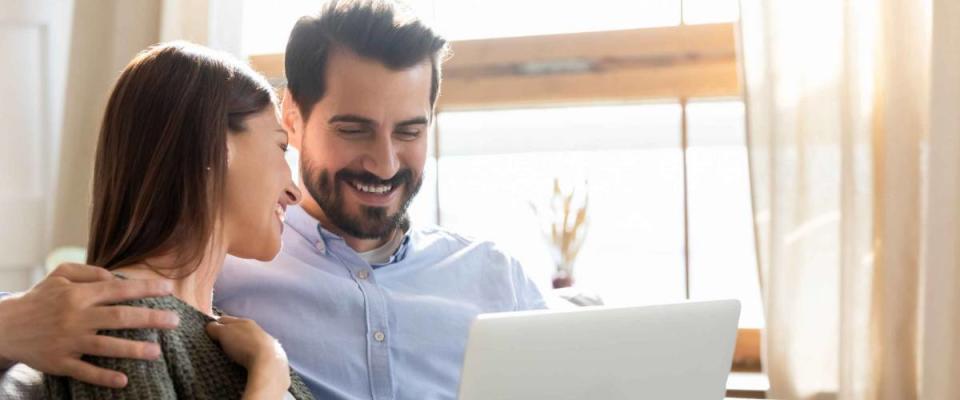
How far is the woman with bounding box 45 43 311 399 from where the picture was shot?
145cm

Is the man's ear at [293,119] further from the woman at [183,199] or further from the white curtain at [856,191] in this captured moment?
the white curtain at [856,191]

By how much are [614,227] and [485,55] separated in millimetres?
562

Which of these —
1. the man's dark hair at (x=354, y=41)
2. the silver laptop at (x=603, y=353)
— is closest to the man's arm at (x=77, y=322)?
the silver laptop at (x=603, y=353)

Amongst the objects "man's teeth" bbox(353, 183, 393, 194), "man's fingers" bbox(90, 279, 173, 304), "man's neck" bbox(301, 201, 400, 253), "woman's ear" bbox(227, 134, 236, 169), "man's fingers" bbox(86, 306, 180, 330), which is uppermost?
"woman's ear" bbox(227, 134, 236, 169)

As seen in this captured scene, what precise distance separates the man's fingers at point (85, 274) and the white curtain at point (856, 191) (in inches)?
70.8

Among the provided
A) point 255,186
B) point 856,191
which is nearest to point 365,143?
point 255,186

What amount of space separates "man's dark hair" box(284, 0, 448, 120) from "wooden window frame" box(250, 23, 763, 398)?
109 centimetres

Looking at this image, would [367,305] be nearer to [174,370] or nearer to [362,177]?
[362,177]

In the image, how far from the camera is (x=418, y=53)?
6.91ft

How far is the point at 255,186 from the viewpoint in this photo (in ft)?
5.19

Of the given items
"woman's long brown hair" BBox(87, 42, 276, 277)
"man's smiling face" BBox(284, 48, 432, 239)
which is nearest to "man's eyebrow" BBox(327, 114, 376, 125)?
"man's smiling face" BBox(284, 48, 432, 239)

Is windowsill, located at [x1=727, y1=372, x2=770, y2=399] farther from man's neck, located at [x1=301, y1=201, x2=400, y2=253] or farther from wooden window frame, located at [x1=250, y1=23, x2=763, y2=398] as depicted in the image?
man's neck, located at [x1=301, y1=201, x2=400, y2=253]

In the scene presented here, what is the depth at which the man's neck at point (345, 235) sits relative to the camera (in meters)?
2.13

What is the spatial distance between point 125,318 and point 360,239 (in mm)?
820
